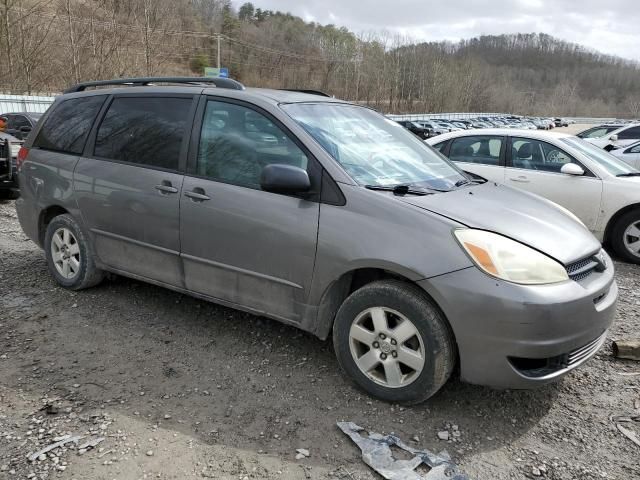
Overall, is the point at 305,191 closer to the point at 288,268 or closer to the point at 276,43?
the point at 288,268

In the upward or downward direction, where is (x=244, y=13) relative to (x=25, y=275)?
upward

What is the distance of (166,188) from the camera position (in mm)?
3605

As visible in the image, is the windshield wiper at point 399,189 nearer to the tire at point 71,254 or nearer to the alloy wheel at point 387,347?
the alloy wheel at point 387,347

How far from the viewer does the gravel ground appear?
2.46 meters

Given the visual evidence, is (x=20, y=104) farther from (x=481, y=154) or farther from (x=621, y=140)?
(x=621, y=140)

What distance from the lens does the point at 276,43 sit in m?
93.1

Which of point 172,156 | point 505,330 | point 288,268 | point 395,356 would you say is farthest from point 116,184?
point 505,330

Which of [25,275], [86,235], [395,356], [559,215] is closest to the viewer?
[395,356]

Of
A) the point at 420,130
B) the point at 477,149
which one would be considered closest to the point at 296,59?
the point at 420,130

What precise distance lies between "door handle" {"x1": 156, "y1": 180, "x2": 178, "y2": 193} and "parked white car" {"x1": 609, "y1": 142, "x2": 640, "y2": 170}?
32.7 ft

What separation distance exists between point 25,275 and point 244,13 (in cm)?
12993

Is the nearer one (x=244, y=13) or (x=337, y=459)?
(x=337, y=459)

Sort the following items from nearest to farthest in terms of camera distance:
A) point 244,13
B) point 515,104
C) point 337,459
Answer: point 337,459
point 515,104
point 244,13

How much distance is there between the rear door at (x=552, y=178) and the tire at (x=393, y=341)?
441 centimetres
